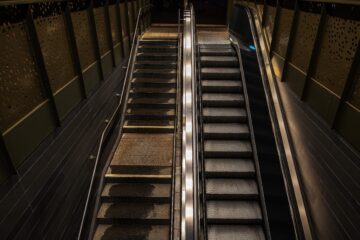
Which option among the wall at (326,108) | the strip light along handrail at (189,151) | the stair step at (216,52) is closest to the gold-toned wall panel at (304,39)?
the wall at (326,108)

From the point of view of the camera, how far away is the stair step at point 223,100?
5.19m

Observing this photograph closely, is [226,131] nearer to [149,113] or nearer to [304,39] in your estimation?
[149,113]

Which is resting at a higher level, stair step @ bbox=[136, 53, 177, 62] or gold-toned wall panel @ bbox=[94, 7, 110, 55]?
gold-toned wall panel @ bbox=[94, 7, 110, 55]

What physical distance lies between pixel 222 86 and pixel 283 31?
5.60 feet

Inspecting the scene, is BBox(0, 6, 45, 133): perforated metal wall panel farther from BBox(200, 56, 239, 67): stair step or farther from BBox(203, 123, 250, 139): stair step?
BBox(200, 56, 239, 67): stair step

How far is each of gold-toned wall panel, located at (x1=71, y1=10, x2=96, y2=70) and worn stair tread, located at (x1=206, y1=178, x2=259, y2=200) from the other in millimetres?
2810

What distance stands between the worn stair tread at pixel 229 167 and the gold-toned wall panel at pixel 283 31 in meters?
1.99

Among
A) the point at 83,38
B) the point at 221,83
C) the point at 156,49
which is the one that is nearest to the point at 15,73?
the point at 83,38

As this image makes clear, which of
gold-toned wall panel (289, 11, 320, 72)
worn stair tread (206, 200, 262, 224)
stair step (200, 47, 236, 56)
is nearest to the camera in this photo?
gold-toned wall panel (289, 11, 320, 72)

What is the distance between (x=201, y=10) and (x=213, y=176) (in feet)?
44.1

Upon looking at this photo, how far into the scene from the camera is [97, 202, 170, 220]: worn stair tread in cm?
384

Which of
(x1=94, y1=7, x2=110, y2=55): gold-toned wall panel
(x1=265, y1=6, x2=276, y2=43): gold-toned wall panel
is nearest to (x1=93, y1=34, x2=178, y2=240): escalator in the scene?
(x1=94, y1=7, x2=110, y2=55): gold-toned wall panel

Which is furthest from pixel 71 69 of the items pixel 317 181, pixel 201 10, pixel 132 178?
pixel 201 10

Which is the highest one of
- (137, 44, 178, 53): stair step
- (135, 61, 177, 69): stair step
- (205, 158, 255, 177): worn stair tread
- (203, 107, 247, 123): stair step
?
(137, 44, 178, 53): stair step
